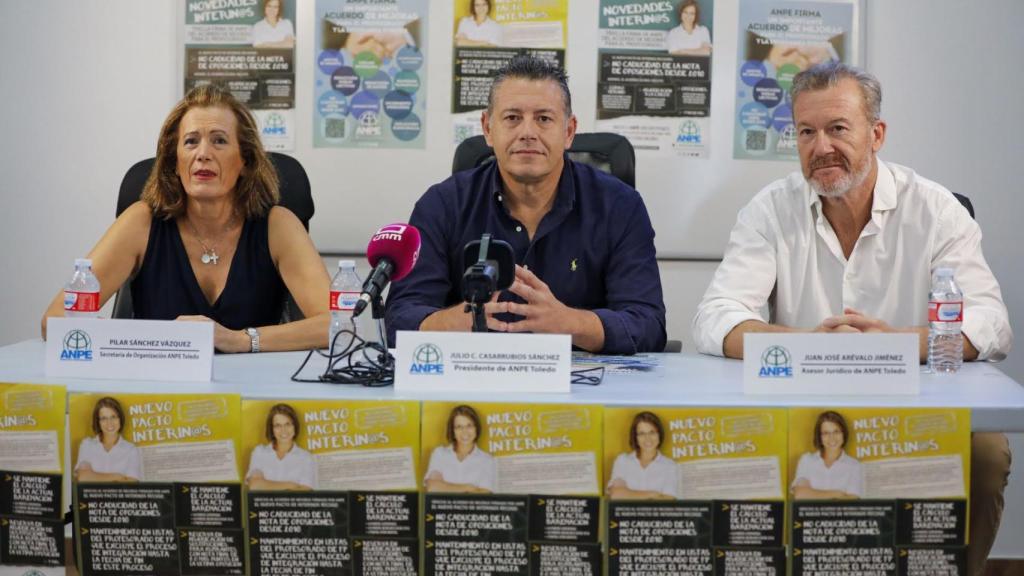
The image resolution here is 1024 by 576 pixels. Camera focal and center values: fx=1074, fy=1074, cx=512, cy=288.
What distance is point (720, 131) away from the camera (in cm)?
339

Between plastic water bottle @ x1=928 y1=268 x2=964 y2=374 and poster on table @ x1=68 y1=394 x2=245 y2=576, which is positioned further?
plastic water bottle @ x1=928 y1=268 x2=964 y2=374

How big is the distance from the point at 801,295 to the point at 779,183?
29 centimetres

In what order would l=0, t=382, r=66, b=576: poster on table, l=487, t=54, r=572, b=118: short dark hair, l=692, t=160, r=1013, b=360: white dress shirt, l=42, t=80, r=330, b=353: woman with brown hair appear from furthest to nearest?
1. l=42, t=80, r=330, b=353: woman with brown hair
2. l=487, t=54, r=572, b=118: short dark hair
3. l=692, t=160, r=1013, b=360: white dress shirt
4. l=0, t=382, r=66, b=576: poster on table

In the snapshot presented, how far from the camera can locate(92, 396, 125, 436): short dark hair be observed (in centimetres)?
161

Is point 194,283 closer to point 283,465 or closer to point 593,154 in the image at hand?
point 593,154

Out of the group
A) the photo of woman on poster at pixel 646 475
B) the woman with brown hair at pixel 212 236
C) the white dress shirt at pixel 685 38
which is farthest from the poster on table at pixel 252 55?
the photo of woman on poster at pixel 646 475

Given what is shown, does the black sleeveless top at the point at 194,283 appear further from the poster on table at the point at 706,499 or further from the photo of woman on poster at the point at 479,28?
the poster on table at the point at 706,499

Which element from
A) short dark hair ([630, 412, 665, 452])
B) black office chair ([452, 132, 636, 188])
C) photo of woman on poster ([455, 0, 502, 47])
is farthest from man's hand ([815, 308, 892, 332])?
photo of woman on poster ([455, 0, 502, 47])

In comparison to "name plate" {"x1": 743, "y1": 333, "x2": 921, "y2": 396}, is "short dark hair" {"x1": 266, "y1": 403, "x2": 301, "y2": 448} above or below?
below

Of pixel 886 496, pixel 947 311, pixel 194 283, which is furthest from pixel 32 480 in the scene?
pixel 947 311

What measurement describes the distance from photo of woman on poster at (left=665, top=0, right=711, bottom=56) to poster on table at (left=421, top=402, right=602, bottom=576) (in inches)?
81.3

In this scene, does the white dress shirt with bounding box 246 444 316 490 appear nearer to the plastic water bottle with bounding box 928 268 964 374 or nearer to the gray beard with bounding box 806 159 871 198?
the plastic water bottle with bounding box 928 268 964 374

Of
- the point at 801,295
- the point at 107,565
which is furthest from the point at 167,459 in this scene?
the point at 801,295

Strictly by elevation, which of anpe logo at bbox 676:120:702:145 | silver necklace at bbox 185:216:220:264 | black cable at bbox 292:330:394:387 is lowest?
black cable at bbox 292:330:394:387
